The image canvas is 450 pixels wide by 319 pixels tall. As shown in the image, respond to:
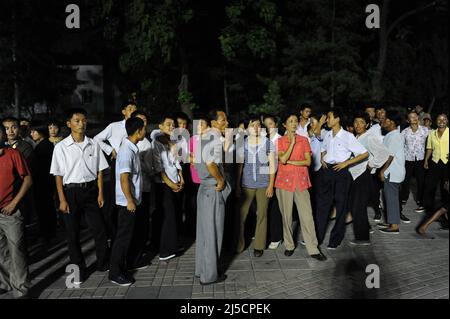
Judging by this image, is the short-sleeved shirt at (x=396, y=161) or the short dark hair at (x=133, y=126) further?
the short-sleeved shirt at (x=396, y=161)

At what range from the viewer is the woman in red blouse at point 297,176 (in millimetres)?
6379

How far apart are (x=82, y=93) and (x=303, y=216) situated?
147ft

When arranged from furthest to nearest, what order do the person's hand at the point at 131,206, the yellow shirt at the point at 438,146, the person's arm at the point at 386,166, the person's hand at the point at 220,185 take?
the yellow shirt at the point at 438,146, the person's arm at the point at 386,166, the person's hand at the point at 131,206, the person's hand at the point at 220,185

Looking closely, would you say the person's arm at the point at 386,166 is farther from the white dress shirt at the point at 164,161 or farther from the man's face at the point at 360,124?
the white dress shirt at the point at 164,161

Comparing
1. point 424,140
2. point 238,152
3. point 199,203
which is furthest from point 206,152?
point 424,140

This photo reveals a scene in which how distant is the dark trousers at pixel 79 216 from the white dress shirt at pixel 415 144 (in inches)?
246

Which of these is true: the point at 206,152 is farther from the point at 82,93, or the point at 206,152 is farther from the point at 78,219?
the point at 82,93

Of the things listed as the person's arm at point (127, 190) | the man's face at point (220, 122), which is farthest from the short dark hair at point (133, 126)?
the man's face at point (220, 122)

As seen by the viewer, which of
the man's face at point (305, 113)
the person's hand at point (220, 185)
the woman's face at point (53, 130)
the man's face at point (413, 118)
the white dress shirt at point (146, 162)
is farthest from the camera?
the man's face at point (413, 118)

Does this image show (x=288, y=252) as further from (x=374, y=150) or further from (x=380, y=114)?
(x=380, y=114)

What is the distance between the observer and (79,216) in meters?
5.82

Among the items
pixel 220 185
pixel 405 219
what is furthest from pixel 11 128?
pixel 405 219

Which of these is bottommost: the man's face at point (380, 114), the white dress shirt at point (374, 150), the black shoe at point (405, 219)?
the black shoe at point (405, 219)

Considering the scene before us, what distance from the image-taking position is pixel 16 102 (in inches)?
1077
